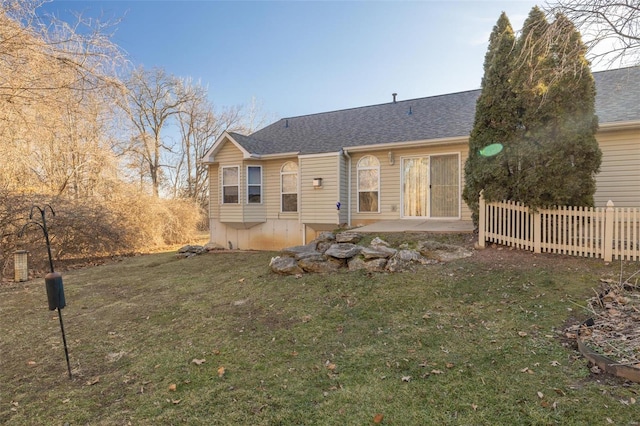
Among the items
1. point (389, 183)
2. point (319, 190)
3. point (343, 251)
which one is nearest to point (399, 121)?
point (389, 183)

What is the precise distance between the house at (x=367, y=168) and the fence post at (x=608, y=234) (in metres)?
3.21

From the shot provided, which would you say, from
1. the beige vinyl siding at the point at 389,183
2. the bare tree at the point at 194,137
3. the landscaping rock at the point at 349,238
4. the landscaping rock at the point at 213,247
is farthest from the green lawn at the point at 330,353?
the bare tree at the point at 194,137

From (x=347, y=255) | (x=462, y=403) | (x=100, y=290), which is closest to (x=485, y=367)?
(x=462, y=403)

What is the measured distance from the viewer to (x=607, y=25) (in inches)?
178

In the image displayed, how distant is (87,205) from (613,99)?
17.1 m

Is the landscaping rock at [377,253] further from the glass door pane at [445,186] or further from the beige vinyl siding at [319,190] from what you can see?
the beige vinyl siding at [319,190]

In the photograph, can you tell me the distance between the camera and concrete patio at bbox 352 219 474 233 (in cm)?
844

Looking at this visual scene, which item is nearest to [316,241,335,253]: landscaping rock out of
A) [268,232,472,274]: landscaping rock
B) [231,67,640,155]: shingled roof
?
[268,232,472,274]: landscaping rock

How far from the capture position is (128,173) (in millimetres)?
18469

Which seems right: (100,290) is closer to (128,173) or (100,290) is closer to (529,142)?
(529,142)

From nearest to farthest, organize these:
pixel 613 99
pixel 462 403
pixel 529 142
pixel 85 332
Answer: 1. pixel 462 403
2. pixel 85 332
3. pixel 529 142
4. pixel 613 99

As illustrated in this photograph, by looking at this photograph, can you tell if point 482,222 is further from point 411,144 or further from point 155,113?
point 155,113

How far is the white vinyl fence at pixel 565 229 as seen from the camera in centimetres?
591

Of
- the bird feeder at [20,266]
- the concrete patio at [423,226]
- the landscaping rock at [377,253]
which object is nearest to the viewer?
the landscaping rock at [377,253]
